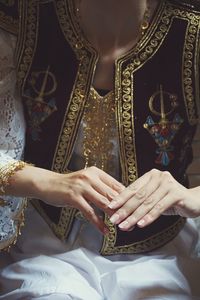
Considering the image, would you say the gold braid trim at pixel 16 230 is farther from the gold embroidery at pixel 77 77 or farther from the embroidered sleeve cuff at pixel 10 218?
the gold embroidery at pixel 77 77

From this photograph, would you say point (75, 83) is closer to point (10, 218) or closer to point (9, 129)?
point (9, 129)

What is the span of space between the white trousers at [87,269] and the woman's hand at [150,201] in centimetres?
14

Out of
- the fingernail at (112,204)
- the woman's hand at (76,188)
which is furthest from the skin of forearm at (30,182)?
the fingernail at (112,204)

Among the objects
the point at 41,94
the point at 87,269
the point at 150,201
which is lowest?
the point at 87,269

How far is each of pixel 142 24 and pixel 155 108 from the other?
137 mm

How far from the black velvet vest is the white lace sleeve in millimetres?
16

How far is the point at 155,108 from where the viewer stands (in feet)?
2.91

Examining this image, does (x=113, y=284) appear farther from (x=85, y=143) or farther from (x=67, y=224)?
(x=85, y=143)

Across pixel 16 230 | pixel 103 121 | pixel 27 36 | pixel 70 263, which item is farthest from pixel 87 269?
pixel 27 36

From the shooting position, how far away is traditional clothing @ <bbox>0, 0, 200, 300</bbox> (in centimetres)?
87

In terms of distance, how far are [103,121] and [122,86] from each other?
0.07 m

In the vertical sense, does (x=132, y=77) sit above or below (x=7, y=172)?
above

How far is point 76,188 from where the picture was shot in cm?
77

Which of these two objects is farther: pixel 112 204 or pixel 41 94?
pixel 41 94
